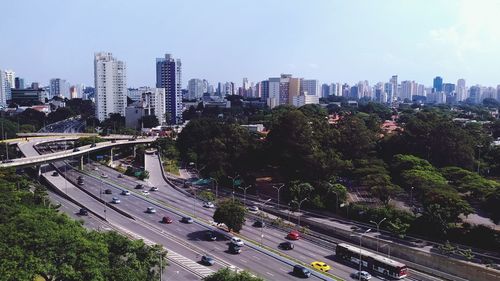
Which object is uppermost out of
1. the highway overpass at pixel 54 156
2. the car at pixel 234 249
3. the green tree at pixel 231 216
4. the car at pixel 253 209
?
the highway overpass at pixel 54 156

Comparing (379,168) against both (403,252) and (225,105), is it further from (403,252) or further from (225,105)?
(225,105)

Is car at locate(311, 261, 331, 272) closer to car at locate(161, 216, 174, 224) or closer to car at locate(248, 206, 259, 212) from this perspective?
car at locate(161, 216, 174, 224)

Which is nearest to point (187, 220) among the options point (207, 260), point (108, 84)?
point (207, 260)

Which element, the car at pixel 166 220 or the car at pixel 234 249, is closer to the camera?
the car at pixel 234 249

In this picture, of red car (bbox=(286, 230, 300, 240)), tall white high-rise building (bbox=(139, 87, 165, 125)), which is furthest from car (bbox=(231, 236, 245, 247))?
tall white high-rise building (bbox=(139, 87, 165, 125))

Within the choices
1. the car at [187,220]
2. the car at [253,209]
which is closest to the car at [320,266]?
the car at [187,220]

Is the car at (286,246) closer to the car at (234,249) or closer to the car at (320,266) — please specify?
the car at (234,249)

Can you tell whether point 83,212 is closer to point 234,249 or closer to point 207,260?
point 234,249
